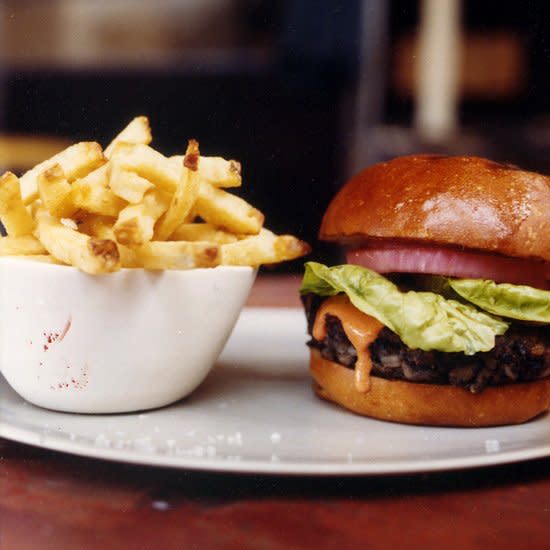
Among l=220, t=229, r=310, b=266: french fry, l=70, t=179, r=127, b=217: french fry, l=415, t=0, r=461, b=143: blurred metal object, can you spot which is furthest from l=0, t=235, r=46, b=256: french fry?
l=415, t=0, r=461, b=143: blurred metal object

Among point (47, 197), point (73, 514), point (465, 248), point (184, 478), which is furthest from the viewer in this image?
point (465, 248)

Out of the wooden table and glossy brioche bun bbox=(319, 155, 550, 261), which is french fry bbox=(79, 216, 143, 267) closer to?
the wooden table

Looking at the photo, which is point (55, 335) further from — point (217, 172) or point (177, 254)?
point (217, 172)

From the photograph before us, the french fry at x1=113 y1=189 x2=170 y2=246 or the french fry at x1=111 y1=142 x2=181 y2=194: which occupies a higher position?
the french fry at x1=111 y1=142 x2=181 y2=194

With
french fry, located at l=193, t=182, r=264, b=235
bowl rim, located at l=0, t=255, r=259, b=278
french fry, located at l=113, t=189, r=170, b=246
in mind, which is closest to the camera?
french fry, located at l=113, t=189, r=170, b=246

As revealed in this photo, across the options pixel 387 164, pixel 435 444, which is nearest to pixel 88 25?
pixel 387 164

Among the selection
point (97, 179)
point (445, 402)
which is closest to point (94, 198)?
point (97, 179)

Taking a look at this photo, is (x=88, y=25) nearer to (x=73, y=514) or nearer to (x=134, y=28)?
(x=134, y=28)
